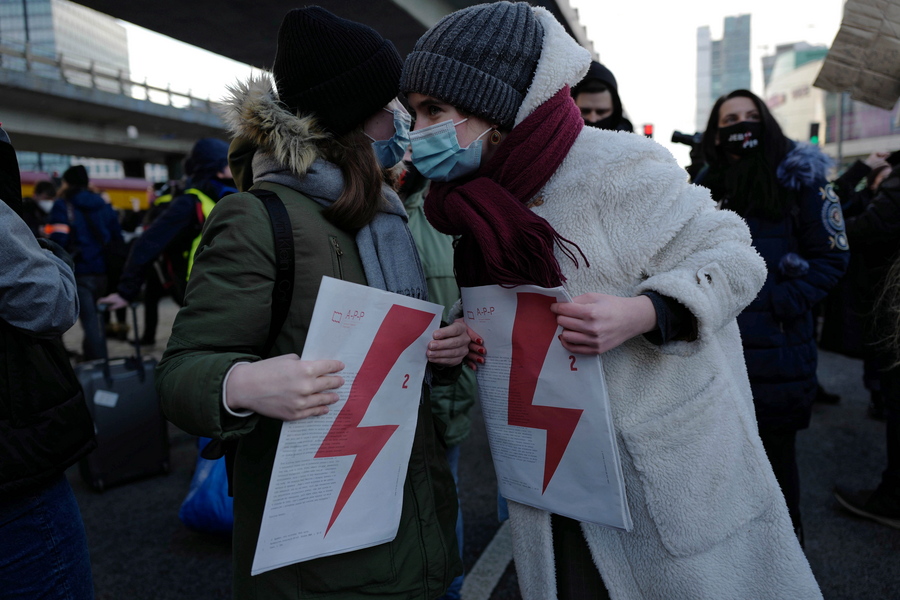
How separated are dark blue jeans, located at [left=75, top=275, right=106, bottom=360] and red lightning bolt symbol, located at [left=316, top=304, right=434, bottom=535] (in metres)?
5.87

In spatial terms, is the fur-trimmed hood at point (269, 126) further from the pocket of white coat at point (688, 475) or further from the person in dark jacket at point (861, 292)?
the person in dark jacket at point (861, 292)

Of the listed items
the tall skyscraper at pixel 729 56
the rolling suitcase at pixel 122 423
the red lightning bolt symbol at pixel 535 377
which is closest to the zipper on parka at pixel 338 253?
the red lightning bolt symbol at pixel 535 377

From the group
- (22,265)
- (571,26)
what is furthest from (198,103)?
(22,265)

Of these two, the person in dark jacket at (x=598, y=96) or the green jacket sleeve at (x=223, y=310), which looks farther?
the person in dark jacket at (x=598, y=96)

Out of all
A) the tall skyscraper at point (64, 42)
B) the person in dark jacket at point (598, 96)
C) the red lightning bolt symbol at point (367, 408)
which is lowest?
the red lightning bolt symbol at point (367, 408)

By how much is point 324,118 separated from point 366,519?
0.93 metres

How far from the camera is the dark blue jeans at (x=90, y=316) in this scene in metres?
6.32

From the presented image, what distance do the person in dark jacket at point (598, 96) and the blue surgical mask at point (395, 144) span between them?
79.8 inches

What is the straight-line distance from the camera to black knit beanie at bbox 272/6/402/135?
1.45 metres

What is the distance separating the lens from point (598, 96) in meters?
3.38

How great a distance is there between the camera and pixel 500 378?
4.59ft

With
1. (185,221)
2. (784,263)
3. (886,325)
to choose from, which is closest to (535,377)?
(784,263)

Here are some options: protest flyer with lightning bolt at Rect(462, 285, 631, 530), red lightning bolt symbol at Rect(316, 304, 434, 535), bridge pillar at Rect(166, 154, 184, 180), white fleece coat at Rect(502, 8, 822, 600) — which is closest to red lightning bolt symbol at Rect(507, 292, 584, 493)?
protest flyer with lightning bolt at Rect(462, 285, 631, 530)

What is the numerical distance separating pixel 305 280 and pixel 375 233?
232mm
